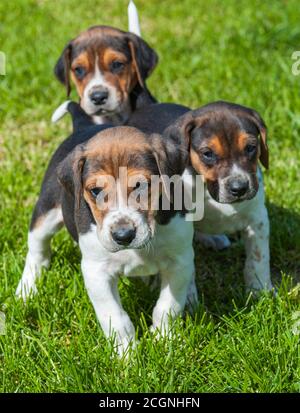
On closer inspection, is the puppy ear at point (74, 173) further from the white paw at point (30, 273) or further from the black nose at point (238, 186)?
the white paw at point (30, 273)

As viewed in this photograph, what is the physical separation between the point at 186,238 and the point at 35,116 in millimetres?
4681

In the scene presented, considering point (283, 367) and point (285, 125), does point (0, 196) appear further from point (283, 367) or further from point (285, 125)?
point (283, 367)

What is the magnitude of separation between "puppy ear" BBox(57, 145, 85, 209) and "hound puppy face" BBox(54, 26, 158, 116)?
203 cm

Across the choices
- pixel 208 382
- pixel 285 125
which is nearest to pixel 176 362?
pixel 208 382

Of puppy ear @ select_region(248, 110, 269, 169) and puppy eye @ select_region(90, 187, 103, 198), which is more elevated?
puppy ear @ select_region(248, 110, 269, 169)

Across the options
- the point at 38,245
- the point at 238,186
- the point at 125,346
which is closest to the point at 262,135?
the point at 238,186

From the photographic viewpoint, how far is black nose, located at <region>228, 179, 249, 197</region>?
5.61m

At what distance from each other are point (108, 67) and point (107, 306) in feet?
9.58

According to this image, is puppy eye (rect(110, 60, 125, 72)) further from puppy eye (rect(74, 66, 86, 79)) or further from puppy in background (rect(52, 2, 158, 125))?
puppy eye (rect(74, 66, 86, 79))

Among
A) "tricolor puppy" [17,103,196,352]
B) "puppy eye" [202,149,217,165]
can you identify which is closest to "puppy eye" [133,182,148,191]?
"tricolor puppy" [17,103,196,352]

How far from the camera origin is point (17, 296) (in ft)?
20.6

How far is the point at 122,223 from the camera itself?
4.88 metres

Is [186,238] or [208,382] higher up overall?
[186,238]
